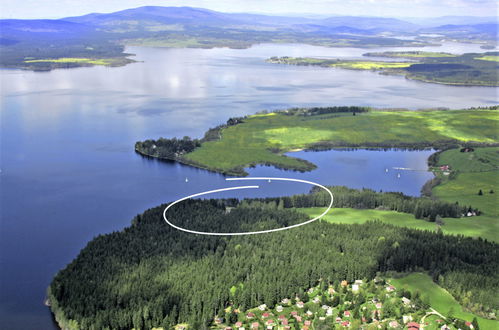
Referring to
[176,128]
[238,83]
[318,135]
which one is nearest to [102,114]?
[176,128]

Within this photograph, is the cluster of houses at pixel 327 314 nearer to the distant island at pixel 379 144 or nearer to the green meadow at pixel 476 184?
the distant island at pixel 379 144

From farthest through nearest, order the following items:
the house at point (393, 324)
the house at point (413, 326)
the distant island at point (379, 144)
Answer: the distant island at point (379, 144) < the house at point (393, 324) < the house at point (413, 326)

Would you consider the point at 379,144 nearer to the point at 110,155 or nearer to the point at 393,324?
the point at 110,155

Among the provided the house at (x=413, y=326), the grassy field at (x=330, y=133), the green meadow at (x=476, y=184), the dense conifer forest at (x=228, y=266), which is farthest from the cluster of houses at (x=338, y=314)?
the grassy field at (x=330, y=133)

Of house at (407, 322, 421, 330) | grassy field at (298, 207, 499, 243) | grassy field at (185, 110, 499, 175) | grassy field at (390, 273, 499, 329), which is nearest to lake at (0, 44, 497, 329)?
grassy field at (185, 110, 499, 175)

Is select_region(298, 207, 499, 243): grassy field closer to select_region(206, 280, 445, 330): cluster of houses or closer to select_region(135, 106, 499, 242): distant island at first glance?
select_region(135, 106, 499, 242): distant island

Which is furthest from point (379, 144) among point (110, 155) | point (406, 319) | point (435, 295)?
point (406, 319)
